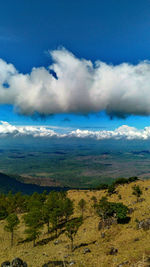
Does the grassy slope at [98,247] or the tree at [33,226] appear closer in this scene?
the grassy slope at [98,247]

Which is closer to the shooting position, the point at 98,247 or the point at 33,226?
the point at 98,247

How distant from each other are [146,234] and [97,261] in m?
18.6

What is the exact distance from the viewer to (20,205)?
134 m

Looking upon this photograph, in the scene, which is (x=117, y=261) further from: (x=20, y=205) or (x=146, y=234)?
(x=20, y=205)

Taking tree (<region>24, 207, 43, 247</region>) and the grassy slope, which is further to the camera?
tree (<region>24, 207, 43, 247</region>)

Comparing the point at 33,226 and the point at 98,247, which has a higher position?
the point at 98,247

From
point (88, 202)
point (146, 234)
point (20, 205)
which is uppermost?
point (146, 234)

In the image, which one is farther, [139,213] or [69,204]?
[69,204]

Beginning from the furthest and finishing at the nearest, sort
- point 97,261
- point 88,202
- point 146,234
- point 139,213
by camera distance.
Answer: point 88,202
point 139,213
point 146,234
point 97,261

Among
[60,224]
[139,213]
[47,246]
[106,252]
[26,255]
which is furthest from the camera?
[60,224]

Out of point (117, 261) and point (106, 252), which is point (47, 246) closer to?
point (106, 252)

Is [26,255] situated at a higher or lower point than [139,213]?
lower

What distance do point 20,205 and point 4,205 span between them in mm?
12080

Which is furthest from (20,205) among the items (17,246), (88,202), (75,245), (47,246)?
(75,245)
